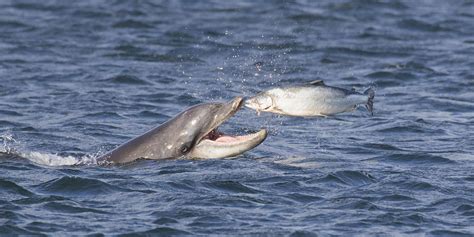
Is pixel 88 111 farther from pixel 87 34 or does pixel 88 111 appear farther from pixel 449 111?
pixel 87 34

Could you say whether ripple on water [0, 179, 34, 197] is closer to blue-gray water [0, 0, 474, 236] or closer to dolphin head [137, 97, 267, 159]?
blue-gray water [0, 0, 474, 236]

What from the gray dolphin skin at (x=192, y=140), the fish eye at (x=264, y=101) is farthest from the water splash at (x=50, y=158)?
the fish eye at (x=264, y=101)

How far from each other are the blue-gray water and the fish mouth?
0.51ft

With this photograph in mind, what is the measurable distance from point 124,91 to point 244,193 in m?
7.31

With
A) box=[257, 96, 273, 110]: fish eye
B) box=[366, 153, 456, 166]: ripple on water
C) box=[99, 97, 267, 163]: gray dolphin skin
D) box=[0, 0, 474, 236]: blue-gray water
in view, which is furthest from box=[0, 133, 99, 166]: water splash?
box=[366, 153, 456, 166]: ripple on water

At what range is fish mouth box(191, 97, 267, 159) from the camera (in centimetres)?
1176

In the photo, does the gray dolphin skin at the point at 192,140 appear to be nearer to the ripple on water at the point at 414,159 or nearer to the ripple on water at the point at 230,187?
the ripple on water at the point at 230,187

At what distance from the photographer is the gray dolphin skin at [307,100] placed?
11.8 metres

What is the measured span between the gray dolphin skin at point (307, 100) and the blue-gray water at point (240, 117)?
630mm

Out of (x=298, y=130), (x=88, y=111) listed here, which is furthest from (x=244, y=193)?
(x=88, y=111)

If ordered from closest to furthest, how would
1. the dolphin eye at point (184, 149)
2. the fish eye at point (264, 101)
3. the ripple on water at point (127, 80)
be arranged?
the fish eye at point (264, 101)
the dolphin eye at point (184, 149)
the ripple on water at point (127, 80)

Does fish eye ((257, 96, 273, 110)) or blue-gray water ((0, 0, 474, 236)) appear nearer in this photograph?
blue-gray water ((0, 0, 474, 236))

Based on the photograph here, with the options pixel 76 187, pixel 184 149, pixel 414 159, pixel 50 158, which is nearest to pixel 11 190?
pixel 76 187

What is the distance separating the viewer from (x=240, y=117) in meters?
15.8
